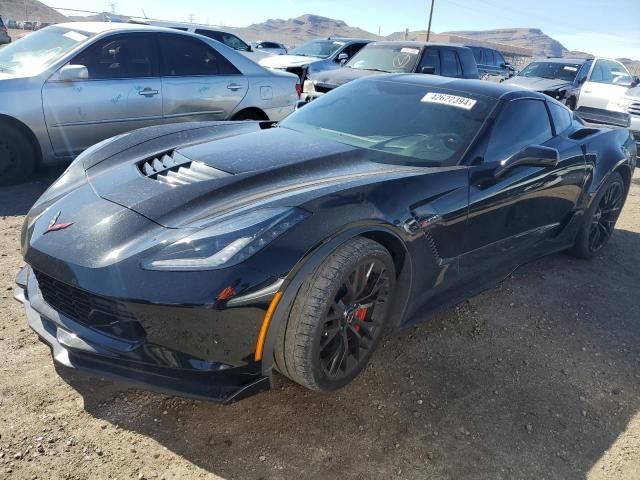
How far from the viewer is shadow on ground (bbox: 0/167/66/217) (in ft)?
14.6

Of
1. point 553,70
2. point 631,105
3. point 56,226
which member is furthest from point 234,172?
point 553,70

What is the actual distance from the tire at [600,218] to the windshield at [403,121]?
1.59 m

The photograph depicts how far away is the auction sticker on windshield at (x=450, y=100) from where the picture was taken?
3305mm

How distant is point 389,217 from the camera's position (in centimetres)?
245

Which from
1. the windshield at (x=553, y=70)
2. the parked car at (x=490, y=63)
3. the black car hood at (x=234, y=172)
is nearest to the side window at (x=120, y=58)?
the black car hood at (x=234, y=172)

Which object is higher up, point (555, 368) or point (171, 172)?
point (171, 172)

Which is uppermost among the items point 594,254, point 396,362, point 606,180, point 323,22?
point 606,180

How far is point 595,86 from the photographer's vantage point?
1012 centimetres

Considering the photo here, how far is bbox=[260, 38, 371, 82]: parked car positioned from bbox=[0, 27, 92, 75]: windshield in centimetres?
547

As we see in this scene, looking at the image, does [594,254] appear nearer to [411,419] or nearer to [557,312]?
[557,312]

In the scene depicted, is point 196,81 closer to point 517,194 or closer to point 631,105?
point 517,194

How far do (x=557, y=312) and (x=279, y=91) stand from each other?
411 centimetres

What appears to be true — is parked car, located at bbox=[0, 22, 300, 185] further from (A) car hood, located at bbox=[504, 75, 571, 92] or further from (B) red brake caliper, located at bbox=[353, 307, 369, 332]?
(A) car hood, located at bbox=[504, 75, 571, 92]

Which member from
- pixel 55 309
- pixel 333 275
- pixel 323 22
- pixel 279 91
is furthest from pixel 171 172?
pixel 323 22
